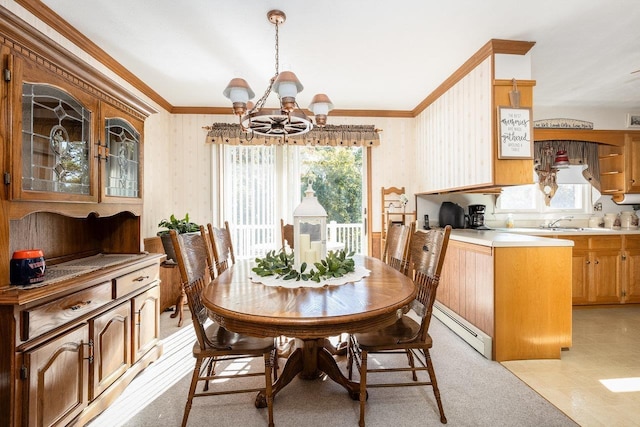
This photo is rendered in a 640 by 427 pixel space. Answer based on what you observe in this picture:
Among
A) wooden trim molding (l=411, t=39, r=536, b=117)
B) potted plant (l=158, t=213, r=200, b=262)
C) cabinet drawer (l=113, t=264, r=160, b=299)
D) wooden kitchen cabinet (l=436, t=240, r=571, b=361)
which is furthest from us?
potted plant (l=158, t=213, r=200, b=262)

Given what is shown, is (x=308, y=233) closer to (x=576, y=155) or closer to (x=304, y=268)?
(x=304, y=268)

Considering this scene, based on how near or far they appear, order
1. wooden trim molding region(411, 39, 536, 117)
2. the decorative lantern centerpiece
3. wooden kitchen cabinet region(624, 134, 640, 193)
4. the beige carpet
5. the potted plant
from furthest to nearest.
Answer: wooden kitchen cabinet region(624, 134, 640, 193)
the potted plant
wooden trim molding region(411, 39, 536, 117)
the decorative lantern centerpiece
the beige carpet

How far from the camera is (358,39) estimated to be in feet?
8.42

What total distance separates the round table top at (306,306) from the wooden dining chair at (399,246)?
47cm

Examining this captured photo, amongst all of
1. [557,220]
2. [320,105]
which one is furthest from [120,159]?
[557,220]

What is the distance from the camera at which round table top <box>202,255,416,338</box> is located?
1.24 m

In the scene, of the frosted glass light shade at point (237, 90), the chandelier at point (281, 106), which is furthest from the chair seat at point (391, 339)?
the frosted glass light shade at point (237, 90)

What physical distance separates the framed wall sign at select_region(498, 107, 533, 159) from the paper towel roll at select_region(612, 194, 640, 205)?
281cm

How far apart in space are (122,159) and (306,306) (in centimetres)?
183

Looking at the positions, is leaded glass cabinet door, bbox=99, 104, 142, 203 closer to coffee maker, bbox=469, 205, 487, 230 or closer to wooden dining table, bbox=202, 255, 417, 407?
wooden dining table, bbox=202, 255, 417, 407

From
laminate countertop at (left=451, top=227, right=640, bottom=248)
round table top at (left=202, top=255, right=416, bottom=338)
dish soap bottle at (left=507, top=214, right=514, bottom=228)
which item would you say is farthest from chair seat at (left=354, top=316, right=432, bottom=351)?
dish soap bottle at (left=507, top=214, right=514, bottom=228)

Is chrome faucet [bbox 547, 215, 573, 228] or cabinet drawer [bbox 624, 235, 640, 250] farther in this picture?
chrome faucet [bbox 547, 215, 573, 228]

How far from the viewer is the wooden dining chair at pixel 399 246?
2.19 meters

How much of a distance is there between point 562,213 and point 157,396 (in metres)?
5.15
